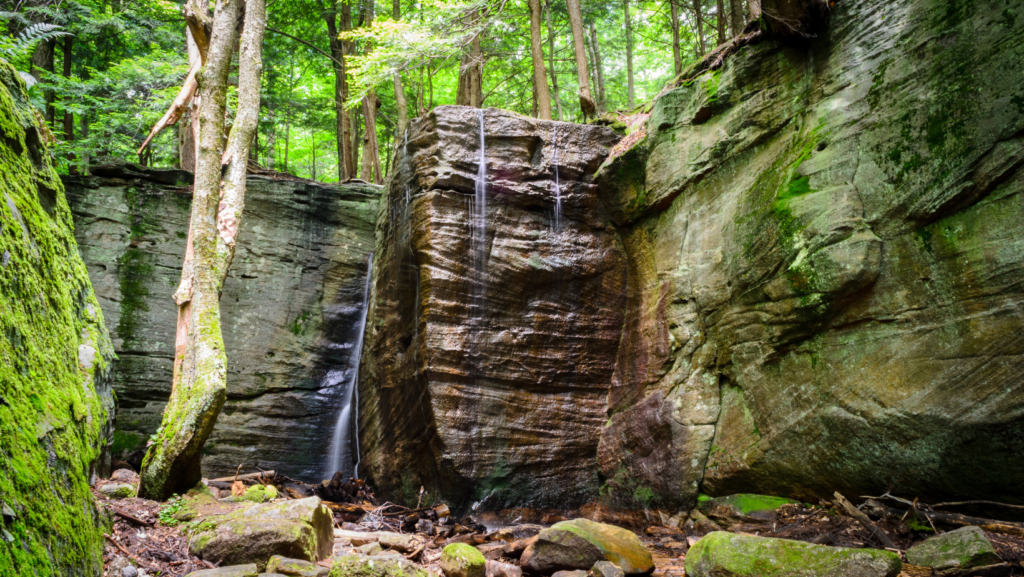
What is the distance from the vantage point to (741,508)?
7.13 m

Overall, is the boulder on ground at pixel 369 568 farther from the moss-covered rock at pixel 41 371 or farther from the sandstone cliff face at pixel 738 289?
the sandstone cliff face at pixel 738 289

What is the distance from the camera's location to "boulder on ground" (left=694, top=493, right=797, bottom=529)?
271 inches

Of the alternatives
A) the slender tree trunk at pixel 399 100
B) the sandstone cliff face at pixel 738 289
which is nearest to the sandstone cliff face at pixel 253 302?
the sandstone cliff face at pixel 738 289

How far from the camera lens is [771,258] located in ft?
23.9

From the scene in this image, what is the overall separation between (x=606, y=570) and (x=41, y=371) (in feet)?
14.5

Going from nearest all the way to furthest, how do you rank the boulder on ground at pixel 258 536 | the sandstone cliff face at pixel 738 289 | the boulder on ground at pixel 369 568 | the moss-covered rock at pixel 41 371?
1. the moss-covered rock at pixel 41 371
2. the boulder on ground at pixel 369 568
3. the boulder on ground at pixel 258 536
4. the sandstone cliff face at pixel 738 289

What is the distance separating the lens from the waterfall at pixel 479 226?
9.46 m

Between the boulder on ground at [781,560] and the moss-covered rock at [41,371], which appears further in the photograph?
the boulder on ground at [781,560]

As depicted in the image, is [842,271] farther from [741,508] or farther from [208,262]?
[208,262]

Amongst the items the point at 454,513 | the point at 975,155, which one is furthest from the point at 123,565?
the point at 975,155

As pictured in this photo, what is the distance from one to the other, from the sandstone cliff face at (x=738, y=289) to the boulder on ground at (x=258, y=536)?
3890 mm

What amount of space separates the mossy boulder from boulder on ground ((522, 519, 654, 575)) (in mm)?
592

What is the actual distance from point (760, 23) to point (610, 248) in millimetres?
4057

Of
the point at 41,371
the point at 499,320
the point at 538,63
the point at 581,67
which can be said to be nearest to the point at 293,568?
the point at 41,371
